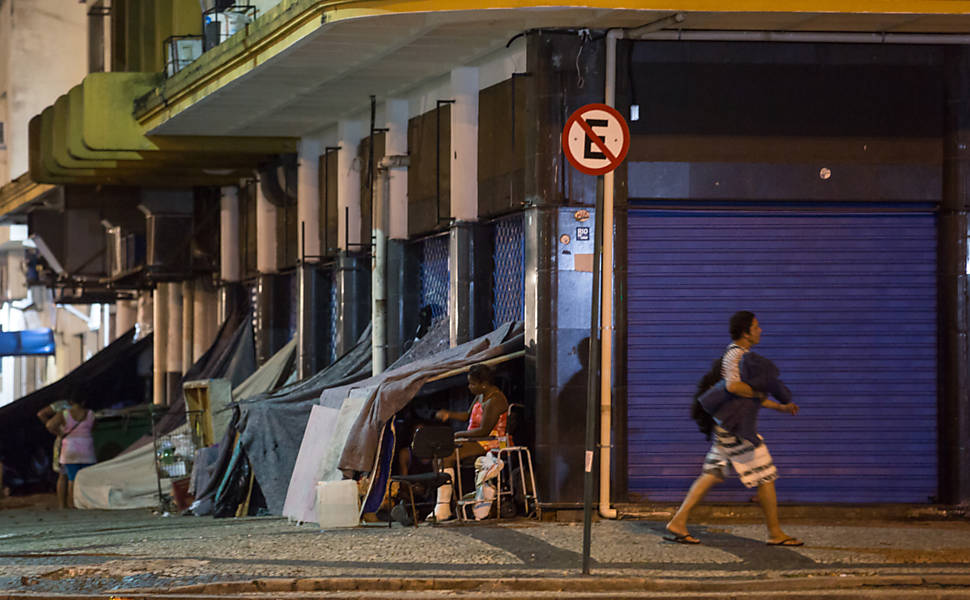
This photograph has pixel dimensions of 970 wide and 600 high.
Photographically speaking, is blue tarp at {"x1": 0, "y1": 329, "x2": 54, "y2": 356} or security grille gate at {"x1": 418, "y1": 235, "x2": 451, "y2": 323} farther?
blue tarp at {"x1": 0, "y1": 329, "x2": 54, "y2": 356}

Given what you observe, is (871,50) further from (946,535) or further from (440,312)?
(440,312)

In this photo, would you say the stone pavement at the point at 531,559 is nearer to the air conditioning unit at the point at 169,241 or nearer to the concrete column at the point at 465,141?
the concrete column at the point at 465,141

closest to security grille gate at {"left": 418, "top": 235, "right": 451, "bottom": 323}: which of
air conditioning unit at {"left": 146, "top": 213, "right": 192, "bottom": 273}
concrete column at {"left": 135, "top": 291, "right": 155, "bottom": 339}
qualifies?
air conditioning unit at {"left": 146, "top": 213, "right": 192, "bottom": 273}

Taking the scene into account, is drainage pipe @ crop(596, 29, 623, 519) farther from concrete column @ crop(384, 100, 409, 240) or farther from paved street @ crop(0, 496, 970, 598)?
concrete column @ crop(384, 100, 409, 240)

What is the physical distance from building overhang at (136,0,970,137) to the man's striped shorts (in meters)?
3.69

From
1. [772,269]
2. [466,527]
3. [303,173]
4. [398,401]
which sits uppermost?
[303,173]

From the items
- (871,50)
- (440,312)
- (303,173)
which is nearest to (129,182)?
(303,173)

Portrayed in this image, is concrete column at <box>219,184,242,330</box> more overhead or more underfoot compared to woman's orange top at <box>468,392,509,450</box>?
more overhead

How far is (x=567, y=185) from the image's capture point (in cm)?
1331

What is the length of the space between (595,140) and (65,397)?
58.8 ft

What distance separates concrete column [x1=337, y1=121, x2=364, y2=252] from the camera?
1923 centimetres

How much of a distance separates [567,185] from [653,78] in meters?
1.21

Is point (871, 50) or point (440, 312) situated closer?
point (871, 50)

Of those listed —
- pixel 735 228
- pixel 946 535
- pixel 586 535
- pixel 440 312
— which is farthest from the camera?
pixel 440 312
